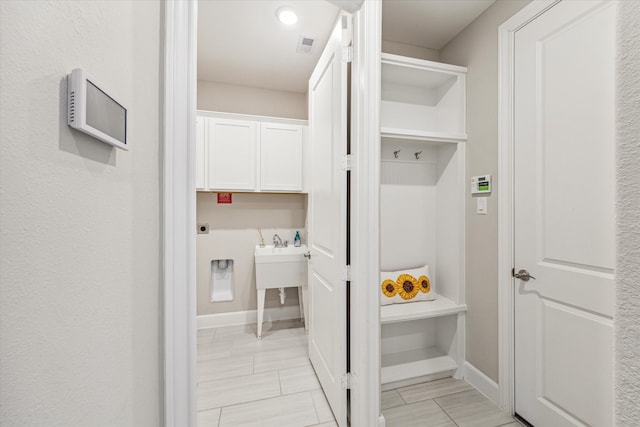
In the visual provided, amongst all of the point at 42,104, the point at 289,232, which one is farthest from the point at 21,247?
the point at 289,232

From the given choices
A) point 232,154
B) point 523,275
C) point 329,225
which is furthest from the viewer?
point 232,154

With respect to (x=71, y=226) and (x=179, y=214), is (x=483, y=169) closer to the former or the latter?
(x=179, y=214)

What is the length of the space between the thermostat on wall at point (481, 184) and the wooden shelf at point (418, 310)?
0.86m

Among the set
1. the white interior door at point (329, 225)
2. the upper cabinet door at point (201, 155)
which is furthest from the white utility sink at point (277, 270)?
the upper cabinet door at point (201, 155)

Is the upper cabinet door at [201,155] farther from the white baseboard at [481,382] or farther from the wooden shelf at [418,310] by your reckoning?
the white baseboard at [481,382]

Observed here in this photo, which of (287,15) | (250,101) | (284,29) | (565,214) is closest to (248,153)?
(250,101)

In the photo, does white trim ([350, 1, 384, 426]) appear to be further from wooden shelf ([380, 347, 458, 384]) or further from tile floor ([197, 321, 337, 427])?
wooden shelf ([380, 347, 458, 384])

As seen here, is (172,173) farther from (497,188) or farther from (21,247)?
(497,188)

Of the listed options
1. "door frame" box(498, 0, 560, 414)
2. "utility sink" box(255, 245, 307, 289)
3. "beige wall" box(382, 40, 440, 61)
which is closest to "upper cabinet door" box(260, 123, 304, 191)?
"utility sink" box(255, 245, 307, 289)

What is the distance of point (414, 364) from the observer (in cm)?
202

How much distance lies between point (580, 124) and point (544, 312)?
3.35 ft

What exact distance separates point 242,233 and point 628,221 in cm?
291

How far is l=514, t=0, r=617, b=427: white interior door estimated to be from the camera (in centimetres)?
124

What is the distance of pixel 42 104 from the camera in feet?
1.18
